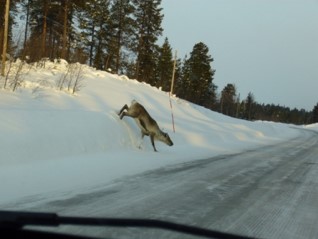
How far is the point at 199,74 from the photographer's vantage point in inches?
2808

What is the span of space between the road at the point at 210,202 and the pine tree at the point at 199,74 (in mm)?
61036

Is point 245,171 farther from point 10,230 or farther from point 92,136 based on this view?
point 10,230

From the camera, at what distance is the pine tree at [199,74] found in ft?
234

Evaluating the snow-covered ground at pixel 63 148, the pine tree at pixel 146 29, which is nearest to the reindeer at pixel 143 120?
the snow-covered ground at pixel 63 148

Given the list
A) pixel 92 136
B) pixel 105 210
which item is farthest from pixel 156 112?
pixel 105 210

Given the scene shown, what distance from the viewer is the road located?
5.58m

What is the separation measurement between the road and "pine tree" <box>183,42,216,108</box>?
200ft

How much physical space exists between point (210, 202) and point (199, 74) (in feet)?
214

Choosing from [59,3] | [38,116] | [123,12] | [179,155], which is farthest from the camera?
[123,12]

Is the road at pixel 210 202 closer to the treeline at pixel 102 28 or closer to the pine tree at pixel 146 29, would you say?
the treeline at pixel 102 28

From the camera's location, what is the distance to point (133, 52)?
52.2m

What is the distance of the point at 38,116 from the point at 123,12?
43.2m

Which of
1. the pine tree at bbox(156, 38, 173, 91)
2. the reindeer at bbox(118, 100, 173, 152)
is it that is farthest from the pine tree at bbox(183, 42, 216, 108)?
the reindeer at bbox(118, 100, 173, 152)

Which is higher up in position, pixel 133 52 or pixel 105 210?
pixel 133 52
